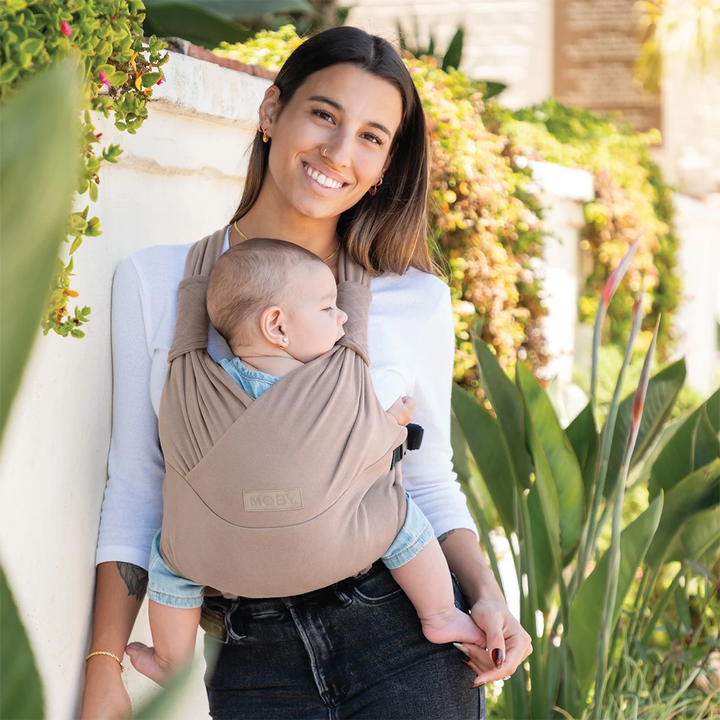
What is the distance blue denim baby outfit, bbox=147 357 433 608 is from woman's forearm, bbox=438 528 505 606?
0.18m

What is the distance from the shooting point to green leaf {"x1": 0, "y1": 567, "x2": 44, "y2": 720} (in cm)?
37

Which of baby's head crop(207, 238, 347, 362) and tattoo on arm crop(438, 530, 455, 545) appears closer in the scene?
baby's head crop(207, 238, 347, 362)

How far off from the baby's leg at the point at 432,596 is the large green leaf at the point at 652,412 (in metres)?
1.00

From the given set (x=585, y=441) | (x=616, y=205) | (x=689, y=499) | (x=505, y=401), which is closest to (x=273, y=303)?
(x=505, y=401)

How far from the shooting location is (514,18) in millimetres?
10875

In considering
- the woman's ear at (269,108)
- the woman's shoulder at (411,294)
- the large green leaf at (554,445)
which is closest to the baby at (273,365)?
the woman's shoulder at (411,294)

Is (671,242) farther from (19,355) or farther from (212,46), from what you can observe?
(19,355)

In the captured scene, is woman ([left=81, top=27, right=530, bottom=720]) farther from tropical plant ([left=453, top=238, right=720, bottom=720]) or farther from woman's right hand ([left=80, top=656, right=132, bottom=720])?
tropical plant ([left=453, top=238, right=720, bottom=720])

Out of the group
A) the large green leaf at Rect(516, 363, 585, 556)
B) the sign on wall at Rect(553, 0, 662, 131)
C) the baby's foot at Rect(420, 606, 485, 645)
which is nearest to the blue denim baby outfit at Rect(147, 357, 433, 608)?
the baby's foot at Rect(420, 606, 485, 645)

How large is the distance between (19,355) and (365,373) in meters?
1.24

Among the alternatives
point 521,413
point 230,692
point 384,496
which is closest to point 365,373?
point 384,496

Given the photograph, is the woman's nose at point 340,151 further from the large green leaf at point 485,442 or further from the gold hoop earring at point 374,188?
the large green leaf at point 485,442

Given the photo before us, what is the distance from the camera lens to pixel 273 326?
1.49 m

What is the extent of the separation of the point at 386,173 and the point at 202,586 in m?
1.05
